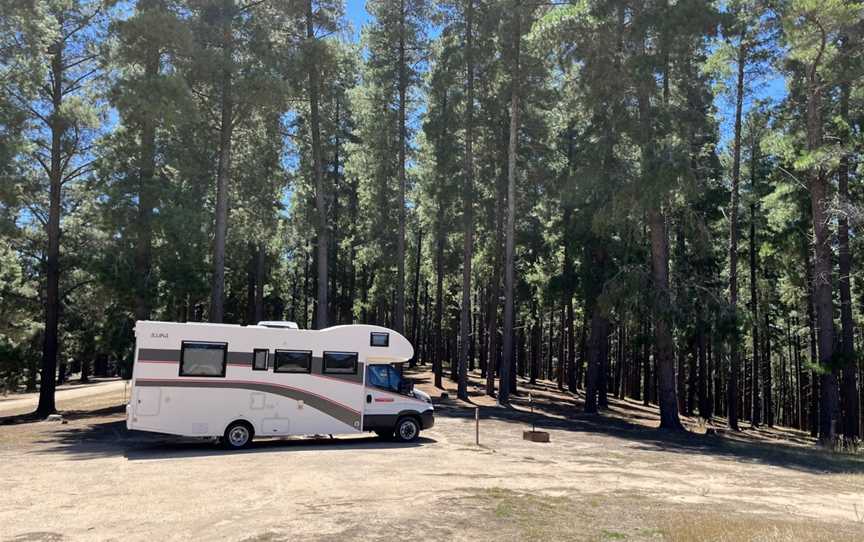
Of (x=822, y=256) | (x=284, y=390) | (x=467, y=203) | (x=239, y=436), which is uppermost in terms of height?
(x=467, y=203)

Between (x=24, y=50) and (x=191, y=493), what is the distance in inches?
657

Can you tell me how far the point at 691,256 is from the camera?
29.7 m

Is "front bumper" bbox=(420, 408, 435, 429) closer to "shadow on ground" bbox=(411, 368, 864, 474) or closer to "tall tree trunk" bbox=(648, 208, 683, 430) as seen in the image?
"shadow on ground" bbox=(411, 368, 864, 474)

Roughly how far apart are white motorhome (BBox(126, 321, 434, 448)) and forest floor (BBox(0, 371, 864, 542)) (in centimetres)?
66

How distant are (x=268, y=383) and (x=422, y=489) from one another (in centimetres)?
643

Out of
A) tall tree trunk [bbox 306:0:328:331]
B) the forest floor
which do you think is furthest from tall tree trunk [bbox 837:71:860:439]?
tall tree trunk [bbox 306:0:328:331]

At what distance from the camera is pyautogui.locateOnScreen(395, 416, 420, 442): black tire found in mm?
16828

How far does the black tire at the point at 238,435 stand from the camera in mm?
14992

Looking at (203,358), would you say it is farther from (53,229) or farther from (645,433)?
(645,433)

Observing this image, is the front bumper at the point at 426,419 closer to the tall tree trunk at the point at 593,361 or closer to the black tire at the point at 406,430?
the black tire at the point at 406,430

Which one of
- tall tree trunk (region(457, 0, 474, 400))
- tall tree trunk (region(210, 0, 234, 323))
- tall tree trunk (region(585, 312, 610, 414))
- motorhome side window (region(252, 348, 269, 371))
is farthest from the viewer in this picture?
tall tree trunk (region(457, 0, 474, 400))

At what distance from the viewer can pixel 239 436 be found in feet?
49.7

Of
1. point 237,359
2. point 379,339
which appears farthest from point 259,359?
point 379,339

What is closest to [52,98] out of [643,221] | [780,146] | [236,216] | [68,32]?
[68,32]
